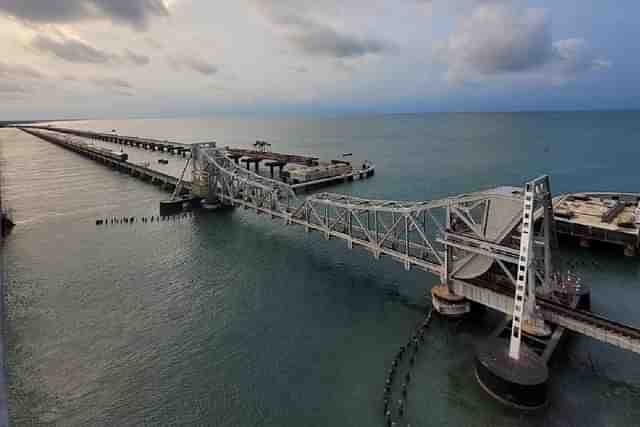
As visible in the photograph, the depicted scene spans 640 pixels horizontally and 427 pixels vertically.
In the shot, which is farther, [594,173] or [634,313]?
[594,173]

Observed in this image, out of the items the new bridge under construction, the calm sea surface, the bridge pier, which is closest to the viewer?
the calm sea surface

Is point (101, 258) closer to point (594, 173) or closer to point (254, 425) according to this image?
point (254, 425)

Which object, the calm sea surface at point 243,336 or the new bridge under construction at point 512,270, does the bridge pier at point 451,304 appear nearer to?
the new bridge under construction at point 512,270

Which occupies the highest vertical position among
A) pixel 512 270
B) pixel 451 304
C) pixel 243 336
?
pixel 512 270

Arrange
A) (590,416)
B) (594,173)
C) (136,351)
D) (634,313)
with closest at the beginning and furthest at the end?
1. (590,416)
2. (136,351)
3. (634,313)
4. (594,173)

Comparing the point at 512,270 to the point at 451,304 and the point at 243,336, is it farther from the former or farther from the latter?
the point at 243,336

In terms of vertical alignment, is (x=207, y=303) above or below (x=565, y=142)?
below

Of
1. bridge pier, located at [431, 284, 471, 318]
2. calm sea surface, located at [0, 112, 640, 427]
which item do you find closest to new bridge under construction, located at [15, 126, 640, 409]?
bridge pier, located at [431, 284, 471, 318]

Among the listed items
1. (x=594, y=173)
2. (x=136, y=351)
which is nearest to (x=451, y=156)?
(x=594, y=173)

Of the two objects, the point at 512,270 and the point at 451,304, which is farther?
the point at 512,270

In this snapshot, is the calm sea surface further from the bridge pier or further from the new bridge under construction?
the new bridge under construction

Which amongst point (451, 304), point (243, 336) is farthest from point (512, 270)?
point (243, 336)
